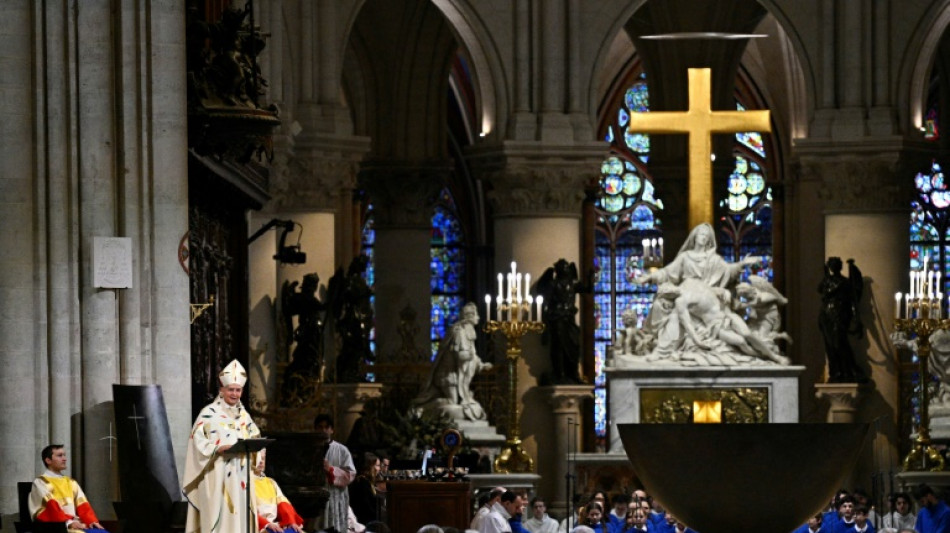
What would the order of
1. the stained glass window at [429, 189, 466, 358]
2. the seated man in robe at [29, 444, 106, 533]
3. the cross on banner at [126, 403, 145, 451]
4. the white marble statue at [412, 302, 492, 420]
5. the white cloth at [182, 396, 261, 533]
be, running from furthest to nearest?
1. the stained glass window at [429, 189, 466, 358]
2. the white marble statue at [412, 302, 492, 420]
3. the cross on banner at [126, 403, 145, 451]
4. the white cloth at [182, 396, 261, 533]
5. the seated man in robe at [29, 444, 106, 533]

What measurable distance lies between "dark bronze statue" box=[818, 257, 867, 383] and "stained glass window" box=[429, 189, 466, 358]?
11038 millimetres

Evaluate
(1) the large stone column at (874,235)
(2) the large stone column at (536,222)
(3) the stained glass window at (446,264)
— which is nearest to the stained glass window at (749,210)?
(3) the stained glass window at (446,264)

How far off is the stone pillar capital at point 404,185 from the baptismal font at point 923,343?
7880mm

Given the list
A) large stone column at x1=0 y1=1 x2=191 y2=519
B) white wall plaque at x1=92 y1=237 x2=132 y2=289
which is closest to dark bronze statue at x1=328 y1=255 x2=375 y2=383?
large stone column at x1=0 y1=1 x2=191 y2=519

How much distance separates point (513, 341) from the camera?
26.6 metres

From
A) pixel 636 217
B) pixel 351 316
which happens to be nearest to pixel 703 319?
pixel 351 316

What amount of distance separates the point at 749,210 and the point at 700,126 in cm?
→ 1118

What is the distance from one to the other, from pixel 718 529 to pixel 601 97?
92.9ft

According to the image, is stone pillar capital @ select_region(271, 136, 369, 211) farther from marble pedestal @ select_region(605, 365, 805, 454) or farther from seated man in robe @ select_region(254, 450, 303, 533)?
seated man in robe @ select_region(254, 450, 303, 533)

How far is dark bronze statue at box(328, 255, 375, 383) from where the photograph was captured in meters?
28.0

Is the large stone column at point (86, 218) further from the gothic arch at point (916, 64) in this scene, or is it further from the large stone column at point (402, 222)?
the large stone column at point (402, 222)

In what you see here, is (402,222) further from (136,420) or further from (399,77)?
(136,420)

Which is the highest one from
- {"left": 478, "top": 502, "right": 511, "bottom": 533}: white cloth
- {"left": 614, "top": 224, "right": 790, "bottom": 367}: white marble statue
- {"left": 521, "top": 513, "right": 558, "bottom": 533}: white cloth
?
{"left": 614, "top": 224, "right": 790, "bottom": 367}: white marble statue

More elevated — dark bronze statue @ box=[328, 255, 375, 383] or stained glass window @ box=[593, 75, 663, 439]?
stained glass window @ box=[593, 75, 663, 439]
